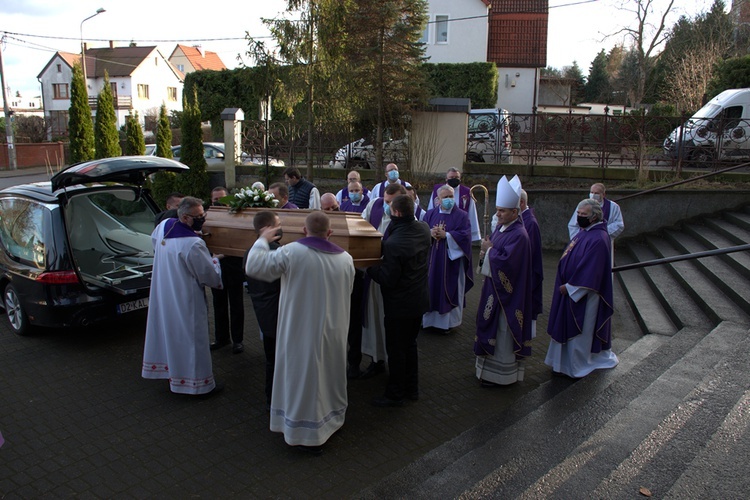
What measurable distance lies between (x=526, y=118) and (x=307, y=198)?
7.42 metres

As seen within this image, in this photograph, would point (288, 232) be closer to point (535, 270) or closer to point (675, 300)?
point (535, 270)

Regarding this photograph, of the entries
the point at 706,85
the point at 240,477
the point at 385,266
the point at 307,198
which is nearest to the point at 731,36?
the point at 706,85

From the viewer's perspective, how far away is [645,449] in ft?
12.4

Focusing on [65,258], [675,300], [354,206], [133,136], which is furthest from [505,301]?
[133,136]

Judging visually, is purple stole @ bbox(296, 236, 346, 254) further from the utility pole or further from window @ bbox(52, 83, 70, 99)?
window @ bbox(52, 83, 70, 99)

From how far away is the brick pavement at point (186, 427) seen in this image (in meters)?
3.95

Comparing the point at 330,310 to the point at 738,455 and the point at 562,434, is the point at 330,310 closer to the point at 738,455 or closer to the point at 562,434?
the point at 562,434

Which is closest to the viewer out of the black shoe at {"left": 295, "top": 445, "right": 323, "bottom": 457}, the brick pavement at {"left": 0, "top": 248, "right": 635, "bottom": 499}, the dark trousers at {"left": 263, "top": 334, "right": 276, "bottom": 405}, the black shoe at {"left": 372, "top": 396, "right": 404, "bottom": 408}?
the brick pavement at {"left": 0, "top": 248, "right": 635, "bottom": 499}

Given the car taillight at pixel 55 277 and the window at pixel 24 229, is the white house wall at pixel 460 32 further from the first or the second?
the car taillight at pixel 55 277

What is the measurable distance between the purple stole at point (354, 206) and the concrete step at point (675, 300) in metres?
4.25

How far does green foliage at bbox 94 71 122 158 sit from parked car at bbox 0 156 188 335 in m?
8.82

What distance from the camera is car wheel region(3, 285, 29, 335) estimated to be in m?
6.61

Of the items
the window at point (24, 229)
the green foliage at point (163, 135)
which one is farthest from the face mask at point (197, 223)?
the green foliage at point (163, 135)

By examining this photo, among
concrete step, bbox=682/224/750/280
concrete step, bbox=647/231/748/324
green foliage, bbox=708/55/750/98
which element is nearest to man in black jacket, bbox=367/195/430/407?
concrete step, bbox=647/231/748/324
